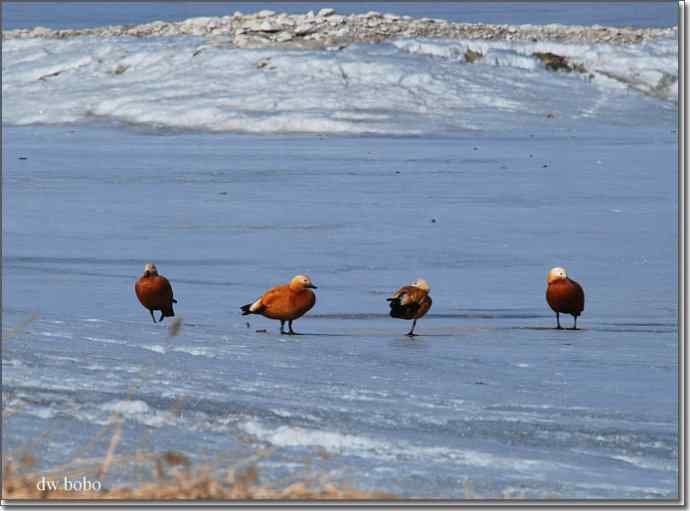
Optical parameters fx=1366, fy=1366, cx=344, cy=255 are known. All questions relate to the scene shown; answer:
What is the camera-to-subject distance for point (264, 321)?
737 centimetres

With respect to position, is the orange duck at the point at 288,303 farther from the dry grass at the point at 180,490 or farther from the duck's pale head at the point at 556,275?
the dry grass at the point at 180,490

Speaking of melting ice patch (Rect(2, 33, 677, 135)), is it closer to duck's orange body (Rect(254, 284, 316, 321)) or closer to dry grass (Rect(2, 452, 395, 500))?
duck's orange body (Rect(254, 284, 316, 321))

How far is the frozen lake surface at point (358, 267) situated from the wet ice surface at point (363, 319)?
22 millimetres

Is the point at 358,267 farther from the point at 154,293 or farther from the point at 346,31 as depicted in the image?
the point at 346,31

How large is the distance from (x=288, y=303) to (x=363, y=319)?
82cm

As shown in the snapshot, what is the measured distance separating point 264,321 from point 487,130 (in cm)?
1352

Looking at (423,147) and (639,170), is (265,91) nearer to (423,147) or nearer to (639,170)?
(423,147)

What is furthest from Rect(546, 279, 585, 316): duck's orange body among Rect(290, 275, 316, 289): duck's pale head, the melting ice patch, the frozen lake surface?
the melting ice patch

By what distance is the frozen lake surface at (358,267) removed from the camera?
4277 millimetres

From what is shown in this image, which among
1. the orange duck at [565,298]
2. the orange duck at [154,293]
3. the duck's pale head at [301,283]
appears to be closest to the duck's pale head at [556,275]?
the orange duck at [565,298]

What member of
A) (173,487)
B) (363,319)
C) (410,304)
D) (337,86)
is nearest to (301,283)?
(410,304)

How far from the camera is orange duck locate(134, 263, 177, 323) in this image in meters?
7.08

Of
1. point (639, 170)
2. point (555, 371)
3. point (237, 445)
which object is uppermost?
point (639, 170)

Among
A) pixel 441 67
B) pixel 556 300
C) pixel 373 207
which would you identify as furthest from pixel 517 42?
pixel 556 300
